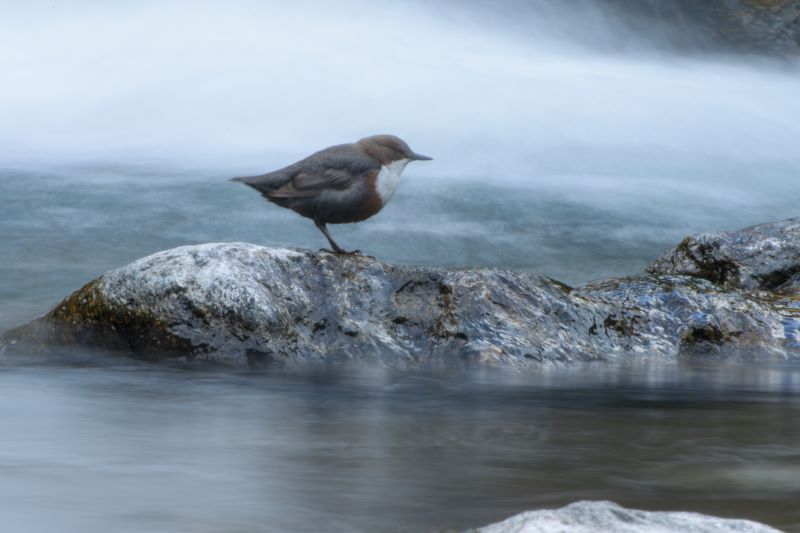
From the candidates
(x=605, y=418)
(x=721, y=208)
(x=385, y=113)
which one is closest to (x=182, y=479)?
(x=605, y=418)

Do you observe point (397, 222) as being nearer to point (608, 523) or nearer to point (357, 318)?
point (357, 318)

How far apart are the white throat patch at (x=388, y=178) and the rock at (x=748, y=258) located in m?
2.76

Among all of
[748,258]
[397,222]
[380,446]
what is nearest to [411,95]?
[397,222]

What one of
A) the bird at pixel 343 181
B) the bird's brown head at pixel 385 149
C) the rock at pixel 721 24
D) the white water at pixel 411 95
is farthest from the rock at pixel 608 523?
the rock at pixel 721 24

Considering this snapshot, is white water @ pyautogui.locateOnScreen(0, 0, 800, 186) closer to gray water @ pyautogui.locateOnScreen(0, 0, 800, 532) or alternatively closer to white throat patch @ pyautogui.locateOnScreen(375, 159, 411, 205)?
gray water @ pyautogui.locateOnScreen(0, 0, 800, 532)

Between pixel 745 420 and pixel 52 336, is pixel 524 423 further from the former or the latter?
pixel 52 336

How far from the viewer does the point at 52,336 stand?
5758mm

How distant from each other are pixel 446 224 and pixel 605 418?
27.9 feet

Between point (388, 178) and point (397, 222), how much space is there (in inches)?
271

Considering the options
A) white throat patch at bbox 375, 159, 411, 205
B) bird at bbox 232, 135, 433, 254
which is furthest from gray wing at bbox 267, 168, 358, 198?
white throat patch at bbox 375, 159, 411, 205

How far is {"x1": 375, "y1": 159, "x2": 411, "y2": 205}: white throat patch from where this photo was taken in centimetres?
595

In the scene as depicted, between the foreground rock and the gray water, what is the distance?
26 cm

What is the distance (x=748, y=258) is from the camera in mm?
7582

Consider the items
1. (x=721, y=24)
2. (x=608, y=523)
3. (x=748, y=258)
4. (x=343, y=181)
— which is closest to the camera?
(x=608, y=523)
